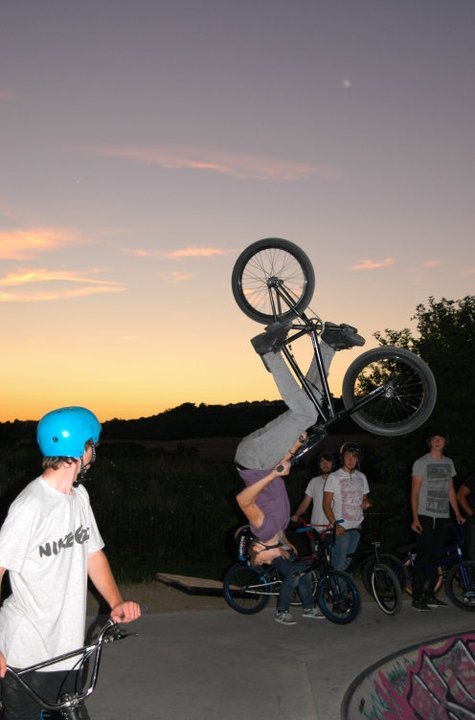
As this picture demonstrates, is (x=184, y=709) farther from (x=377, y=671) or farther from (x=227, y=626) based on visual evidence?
(x=227, y=626)

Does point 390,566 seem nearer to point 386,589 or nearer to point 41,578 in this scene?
point 386,589

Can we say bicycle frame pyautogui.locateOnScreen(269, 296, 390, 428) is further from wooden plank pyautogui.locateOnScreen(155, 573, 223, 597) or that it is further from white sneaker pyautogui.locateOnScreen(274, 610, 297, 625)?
wooden plank pyautogui.locateOnScreen(155, 573, 223, 597)

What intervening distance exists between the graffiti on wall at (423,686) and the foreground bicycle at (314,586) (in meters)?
1.13

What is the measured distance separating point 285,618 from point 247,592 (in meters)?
0.56

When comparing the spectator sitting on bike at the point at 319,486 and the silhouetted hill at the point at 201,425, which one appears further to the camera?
the silhouetted hill at the point at 201,425

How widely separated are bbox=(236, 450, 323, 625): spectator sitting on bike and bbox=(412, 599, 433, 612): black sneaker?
3.92ft

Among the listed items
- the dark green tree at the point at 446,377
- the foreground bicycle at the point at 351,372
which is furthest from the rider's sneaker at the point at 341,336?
the dark green tree at the point at 446,377

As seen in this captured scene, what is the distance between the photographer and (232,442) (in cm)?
4984

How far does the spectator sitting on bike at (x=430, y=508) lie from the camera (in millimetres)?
Result: 9055

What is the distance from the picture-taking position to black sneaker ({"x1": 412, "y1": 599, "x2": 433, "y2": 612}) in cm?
910

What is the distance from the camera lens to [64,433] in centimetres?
351

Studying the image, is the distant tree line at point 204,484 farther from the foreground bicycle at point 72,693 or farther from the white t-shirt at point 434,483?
the foreground bicycle at point 72,693

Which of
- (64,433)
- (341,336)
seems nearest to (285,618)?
(341,336)

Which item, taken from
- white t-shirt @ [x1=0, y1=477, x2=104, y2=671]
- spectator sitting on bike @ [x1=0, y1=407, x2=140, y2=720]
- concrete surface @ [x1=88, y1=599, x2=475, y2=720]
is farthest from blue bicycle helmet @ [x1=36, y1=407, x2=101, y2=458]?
concrete surface @ [x1=88, y1=599, x2=475, y2=720]
